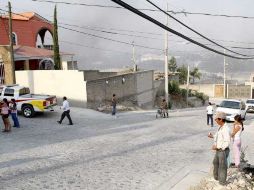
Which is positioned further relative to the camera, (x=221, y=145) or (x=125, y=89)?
(x=125, y=89)

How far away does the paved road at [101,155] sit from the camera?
11.4 m

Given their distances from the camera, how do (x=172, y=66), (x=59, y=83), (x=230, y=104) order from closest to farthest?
1. (x=230, y=104)
2. (x=59, y=83)
3. (x=172, y=66)

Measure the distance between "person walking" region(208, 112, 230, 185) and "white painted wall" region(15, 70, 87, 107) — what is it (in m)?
19.3

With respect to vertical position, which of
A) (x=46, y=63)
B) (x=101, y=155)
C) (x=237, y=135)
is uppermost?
(x=46, y=63)

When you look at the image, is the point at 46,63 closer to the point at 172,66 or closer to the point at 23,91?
the point at 23,91

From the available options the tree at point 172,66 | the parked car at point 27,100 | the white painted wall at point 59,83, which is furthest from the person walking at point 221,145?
the tree at point 172,66

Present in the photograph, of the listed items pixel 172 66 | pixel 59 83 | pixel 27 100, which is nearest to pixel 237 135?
pixel 27 100

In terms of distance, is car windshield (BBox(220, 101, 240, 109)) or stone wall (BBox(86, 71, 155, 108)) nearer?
car windshield (BBox(220, 101, 240, 109))

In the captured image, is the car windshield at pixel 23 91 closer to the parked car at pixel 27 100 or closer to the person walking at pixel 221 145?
the parked car at pixel 27 100

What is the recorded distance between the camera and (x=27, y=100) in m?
22.8

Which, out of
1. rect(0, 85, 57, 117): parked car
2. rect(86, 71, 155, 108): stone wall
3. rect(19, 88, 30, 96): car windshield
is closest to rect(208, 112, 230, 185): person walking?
rect(0, 85, 57, 117): parked car

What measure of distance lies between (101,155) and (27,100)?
9785mm

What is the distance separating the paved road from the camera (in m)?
11.4

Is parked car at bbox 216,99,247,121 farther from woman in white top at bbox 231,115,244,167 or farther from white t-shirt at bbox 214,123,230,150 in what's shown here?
white t-shirt at bbox 214,123,230,150
